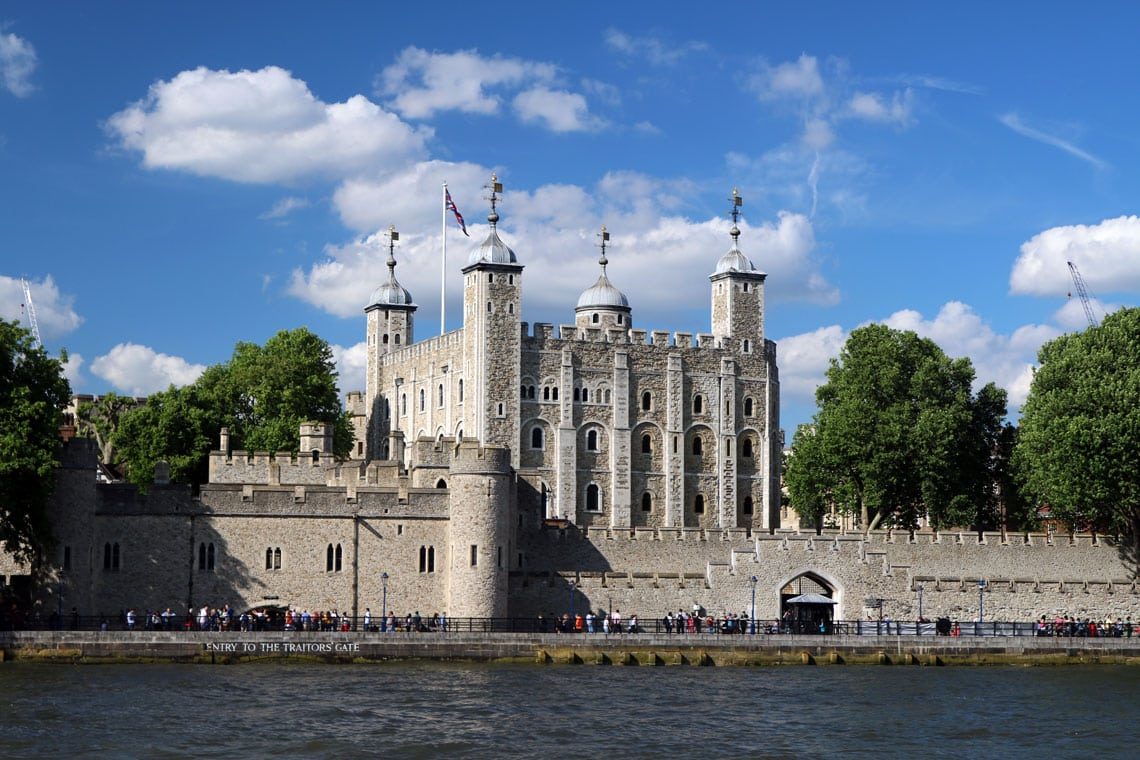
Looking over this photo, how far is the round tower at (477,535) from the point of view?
59.3 metres

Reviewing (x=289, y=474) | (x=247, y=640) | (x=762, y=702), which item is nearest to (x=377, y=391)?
(x=289, y=474)

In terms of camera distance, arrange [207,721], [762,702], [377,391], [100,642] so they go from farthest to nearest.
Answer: [377,391] → [100,642] → [762,702] → [207,721]

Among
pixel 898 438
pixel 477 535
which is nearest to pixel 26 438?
pixel 477 535

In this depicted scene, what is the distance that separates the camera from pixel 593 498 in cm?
8850

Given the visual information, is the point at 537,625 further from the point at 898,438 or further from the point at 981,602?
the point at 898,438

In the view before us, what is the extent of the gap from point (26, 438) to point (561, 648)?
52.5 ft

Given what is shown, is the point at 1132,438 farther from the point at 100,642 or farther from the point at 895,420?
the point at 100,642

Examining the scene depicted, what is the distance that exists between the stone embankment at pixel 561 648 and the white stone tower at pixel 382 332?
43.8 m

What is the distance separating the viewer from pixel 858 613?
215ft

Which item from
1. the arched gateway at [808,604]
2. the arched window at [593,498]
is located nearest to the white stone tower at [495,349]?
the arched window at [593,498]

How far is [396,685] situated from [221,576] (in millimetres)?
10599

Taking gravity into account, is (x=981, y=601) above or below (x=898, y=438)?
below

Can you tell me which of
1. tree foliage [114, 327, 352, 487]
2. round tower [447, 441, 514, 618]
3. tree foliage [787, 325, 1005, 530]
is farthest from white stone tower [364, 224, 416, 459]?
round tower [447, 441, 514, 618]

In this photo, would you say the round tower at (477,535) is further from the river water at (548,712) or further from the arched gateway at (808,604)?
the arched gateway at (808,604)
